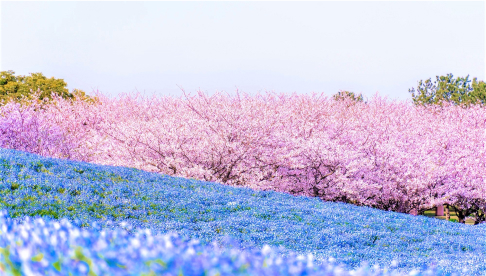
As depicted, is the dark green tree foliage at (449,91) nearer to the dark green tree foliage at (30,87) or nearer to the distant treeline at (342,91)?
the distant treeline at (342,91)

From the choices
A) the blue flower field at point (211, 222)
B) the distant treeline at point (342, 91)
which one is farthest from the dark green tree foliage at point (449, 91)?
the blue flower field at point (211, 222)

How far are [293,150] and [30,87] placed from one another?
2360cm

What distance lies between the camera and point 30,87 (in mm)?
32719

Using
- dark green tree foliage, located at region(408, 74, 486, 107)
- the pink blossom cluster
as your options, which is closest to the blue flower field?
the pink blossom cluster

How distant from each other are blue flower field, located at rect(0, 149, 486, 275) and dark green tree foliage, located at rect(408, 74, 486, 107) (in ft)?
96.0

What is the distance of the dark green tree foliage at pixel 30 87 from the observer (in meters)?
31.7

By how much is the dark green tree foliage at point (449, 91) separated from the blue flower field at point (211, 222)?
29.3 m

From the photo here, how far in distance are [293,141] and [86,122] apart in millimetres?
14254

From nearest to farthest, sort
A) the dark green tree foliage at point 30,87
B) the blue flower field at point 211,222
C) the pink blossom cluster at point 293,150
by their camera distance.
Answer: the blue flower field at point 211,222
the pink blossom cluster at point 293,150
the dark green tree foliage at point 30,87

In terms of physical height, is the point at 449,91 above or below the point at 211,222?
above

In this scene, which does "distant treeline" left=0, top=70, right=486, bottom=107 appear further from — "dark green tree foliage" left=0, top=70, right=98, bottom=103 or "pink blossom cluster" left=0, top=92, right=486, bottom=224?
"pink blossom cluster" left=0, top=92, right=486, bottom=224

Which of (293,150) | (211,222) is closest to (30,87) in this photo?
(293,150)

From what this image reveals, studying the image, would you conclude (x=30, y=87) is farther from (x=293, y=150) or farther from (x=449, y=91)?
(x=449, y=91)

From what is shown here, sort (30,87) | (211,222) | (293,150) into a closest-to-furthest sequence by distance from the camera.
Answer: (211,222), (293,150), (30,87)
